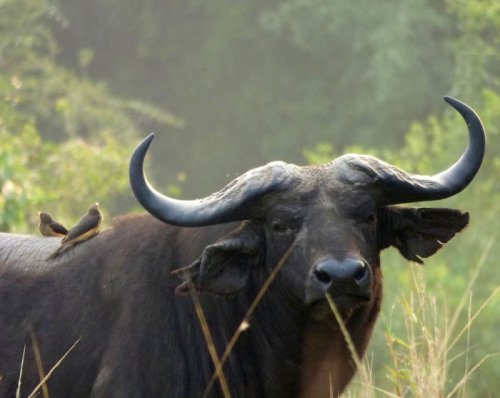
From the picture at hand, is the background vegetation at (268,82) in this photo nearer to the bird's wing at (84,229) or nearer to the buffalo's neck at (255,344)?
the bird's wing at (84,229)

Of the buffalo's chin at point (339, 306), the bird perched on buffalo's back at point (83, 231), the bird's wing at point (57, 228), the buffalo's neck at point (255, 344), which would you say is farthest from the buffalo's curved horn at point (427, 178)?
the bird's wing at point (57, 228)

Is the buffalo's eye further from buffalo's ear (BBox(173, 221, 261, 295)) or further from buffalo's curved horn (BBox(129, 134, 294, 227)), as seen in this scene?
buffalo's ear (BBox(173, 221, 261, 295))

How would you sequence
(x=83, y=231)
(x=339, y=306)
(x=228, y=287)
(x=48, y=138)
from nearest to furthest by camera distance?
(x=339, y=306) → (x=228, y=287) → (x=83, y=231) → (x=48, y=138)

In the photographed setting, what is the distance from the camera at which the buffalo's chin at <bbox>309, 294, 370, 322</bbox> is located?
805cm

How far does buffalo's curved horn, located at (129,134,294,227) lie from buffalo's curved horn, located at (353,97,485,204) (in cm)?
43

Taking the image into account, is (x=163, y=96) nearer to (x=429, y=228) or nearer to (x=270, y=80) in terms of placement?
(x=270, y=80)

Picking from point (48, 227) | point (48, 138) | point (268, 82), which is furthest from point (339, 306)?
point (268, 82)

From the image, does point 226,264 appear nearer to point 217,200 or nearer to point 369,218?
point 217,200

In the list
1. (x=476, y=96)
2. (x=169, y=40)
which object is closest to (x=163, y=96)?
(x=169, y=40)

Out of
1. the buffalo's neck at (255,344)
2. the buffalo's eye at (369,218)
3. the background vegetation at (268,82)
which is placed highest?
the buffalo's eye at (369,218)

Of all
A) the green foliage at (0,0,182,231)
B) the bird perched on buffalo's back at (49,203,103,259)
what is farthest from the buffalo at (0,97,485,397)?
the green foliage at (0,0,182,231)

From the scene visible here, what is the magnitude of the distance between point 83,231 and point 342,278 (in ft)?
6.27

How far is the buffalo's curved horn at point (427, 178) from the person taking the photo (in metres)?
8.55

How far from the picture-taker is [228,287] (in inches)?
337
